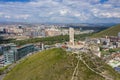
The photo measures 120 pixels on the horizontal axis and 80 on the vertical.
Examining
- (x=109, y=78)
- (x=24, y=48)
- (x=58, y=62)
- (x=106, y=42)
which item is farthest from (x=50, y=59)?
(x=106, y=42)

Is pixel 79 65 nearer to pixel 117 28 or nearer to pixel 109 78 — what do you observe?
pixel 109 78

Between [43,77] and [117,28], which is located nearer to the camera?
[43,77]

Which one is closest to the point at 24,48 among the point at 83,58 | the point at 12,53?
the point at 12,53

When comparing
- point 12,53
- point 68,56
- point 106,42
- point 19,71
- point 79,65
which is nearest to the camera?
point 79,65

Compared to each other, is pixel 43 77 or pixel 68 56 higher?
pixel 68 56

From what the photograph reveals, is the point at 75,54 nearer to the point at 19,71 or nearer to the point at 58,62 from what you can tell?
the point at 58,62

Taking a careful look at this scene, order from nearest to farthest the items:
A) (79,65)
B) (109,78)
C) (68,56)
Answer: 1. (109,78)
2. (79,65)
3. (68,56)
